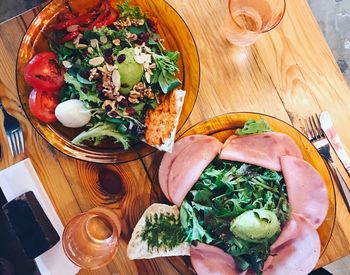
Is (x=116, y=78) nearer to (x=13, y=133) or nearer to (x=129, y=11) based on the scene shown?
(x=129, y=11)

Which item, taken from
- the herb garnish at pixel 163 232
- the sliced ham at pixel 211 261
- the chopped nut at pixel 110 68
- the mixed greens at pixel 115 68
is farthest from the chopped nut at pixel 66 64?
the sliced ham at pixel 211 261

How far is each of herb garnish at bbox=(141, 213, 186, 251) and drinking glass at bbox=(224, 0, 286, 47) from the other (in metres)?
0.50

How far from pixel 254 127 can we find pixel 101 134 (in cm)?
39

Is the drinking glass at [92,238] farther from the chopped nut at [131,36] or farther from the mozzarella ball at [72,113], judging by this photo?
the chopped nut at [131,36]

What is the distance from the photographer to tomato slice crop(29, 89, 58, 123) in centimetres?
121

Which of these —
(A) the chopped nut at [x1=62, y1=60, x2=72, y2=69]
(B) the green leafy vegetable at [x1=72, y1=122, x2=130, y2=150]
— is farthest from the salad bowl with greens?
(A) the chopped nut at [x1=62, y1=60, x2=72, y2=69]

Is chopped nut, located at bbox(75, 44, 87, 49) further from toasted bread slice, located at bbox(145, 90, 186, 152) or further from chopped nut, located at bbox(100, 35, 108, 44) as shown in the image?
toasted bread slice, located at bbox(145, 90, 186, 152)

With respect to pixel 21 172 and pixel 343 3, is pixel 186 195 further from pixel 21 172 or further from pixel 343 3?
pixel 343 3

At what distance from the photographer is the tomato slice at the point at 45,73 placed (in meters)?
1.20

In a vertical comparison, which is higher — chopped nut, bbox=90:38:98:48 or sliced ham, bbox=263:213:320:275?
chopped nut, bbox=90:38:98:48

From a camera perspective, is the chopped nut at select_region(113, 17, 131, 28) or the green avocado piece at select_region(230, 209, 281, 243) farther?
the chopped nut at select_region(113, 17, 131, 28)

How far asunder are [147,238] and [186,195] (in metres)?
0.15

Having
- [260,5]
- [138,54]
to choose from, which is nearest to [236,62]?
[260,5]

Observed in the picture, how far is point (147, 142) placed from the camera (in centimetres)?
121
